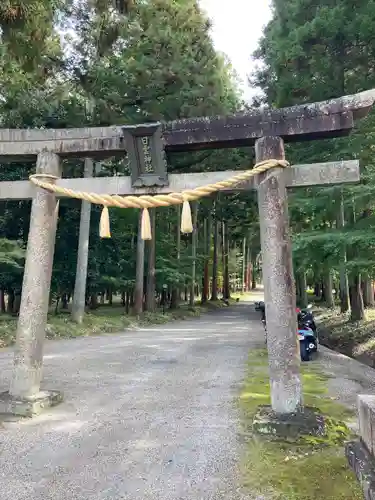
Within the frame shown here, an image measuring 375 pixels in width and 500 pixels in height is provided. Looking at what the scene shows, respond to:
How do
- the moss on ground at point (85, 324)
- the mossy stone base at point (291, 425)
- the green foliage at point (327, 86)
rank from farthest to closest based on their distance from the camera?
1. the moss on ground at point (85, 324)
2. the green foliage at point (327, 86)
3. the mossy stone base at point (291, 425)

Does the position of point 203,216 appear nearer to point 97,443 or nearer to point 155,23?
point 155,23

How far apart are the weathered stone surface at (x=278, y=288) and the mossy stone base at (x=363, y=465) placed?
103 cm

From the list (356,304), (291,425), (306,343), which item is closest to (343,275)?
(356,304)

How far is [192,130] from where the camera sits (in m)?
5.01

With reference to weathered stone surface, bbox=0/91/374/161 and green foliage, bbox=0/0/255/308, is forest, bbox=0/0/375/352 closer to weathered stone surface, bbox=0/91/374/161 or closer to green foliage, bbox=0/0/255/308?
green foliage, bbox=0/0/255/308

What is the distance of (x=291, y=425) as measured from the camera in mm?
4199

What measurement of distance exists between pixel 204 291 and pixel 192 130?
2532 centimetres

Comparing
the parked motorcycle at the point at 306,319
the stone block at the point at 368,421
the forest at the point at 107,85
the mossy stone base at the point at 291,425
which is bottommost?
the mossy stone base at the point at 291,425

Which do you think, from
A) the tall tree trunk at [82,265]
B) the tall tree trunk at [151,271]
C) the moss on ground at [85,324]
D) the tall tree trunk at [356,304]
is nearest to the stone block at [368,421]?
the moss on ground at [85,324]

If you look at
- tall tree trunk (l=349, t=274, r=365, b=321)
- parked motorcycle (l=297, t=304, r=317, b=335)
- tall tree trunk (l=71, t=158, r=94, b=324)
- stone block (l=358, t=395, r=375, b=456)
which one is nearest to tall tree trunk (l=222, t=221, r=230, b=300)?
tall tree trunk (l=349, t=274, r=365, b=321)

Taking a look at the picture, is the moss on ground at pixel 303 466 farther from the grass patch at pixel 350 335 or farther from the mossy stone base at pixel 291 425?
the grass patch at pixel 350 335

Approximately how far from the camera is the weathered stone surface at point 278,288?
4.43m

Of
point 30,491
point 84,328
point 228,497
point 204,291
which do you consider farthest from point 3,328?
point 204,291

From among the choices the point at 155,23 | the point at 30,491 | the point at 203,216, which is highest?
the point at 155,23
